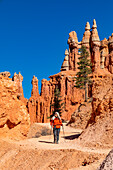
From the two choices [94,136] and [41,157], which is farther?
[94,136]

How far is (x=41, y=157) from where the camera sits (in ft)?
22.9

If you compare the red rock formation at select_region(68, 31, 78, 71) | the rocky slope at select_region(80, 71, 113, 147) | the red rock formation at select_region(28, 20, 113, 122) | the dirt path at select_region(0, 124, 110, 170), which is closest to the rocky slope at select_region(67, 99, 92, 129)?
the rocky slope at select_region(80, 71, 113, 147)

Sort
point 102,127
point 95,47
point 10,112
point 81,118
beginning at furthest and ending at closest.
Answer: point 95,47
point 81,118
point 10,112
point 102,127

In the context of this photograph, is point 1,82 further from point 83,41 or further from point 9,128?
point 83,41

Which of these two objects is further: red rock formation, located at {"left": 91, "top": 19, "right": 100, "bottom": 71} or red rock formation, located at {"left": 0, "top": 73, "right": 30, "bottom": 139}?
red rock formation, located at {"left": 91, "top": 19, "right": 100, "bottom": 71}

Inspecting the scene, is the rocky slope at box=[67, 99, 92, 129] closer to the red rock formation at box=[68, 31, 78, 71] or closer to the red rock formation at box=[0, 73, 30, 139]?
the red rock formation at box=[0, 73, 30, 139]

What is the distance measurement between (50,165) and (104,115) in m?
5.41

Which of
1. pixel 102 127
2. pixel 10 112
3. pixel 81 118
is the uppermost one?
pixel 10 112

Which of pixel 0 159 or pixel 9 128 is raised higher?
pixel 9 128

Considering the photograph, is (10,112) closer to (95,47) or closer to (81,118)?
(81,118)

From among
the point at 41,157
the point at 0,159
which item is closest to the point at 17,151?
the point at 0,159

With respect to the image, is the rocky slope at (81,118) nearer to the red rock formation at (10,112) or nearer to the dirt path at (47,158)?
the red rock formation at (10,112)

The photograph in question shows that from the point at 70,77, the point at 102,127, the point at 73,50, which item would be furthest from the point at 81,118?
the point at 73,50

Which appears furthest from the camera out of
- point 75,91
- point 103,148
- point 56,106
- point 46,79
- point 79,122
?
point 46,79
